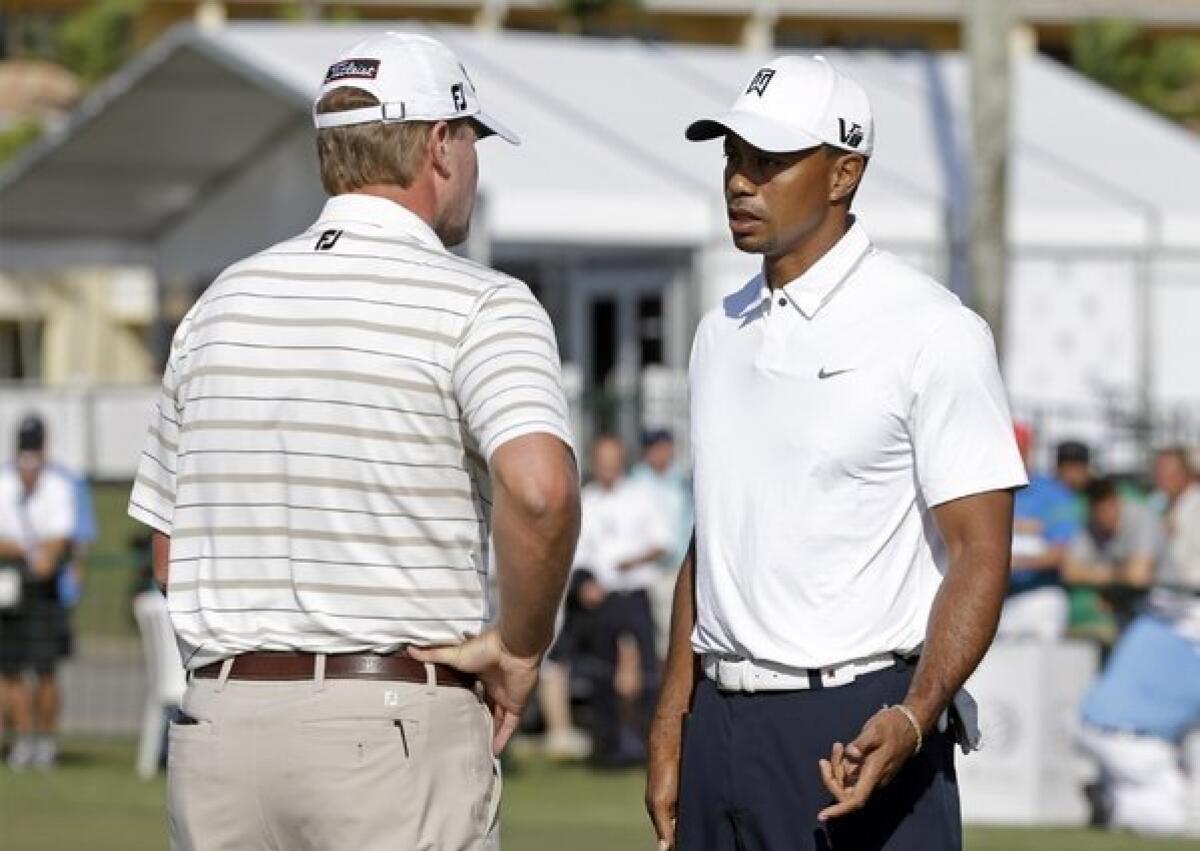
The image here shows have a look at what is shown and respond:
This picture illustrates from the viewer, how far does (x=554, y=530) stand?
4668mm

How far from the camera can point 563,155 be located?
2117cm

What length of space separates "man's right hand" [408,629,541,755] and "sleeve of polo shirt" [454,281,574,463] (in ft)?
1.10

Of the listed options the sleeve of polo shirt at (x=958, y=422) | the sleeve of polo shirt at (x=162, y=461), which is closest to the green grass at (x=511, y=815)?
the sleeve of polo shirt at (x=162, y=461)

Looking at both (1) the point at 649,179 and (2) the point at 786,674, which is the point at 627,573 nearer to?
(1) the point at 649,179

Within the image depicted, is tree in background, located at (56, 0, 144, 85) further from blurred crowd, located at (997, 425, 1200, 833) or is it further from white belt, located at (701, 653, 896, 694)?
white belt, located at (701, 653, 896, 694)

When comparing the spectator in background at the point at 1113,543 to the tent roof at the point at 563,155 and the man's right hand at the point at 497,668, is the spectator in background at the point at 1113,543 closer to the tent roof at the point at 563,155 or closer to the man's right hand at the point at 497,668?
the tent roof at the point at 563,155

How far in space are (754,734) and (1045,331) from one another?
18.4 m

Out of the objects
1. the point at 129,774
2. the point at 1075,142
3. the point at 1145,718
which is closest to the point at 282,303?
the point at 1145,718

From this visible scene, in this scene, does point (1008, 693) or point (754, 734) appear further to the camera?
point (1008, 693)

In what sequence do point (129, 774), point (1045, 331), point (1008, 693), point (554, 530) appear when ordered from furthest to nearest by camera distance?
point (1045, 331) < point (129, 774) < point (1008, 693) < point (554, 530)

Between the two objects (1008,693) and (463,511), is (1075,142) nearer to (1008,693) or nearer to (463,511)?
(1008,693)

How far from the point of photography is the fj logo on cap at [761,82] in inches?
211

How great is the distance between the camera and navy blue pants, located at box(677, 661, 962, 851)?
200 inches

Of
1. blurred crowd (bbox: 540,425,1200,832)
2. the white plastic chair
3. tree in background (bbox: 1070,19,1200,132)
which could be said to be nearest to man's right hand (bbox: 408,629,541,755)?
blurred crowd (bbox: 540,425,1200,832)
